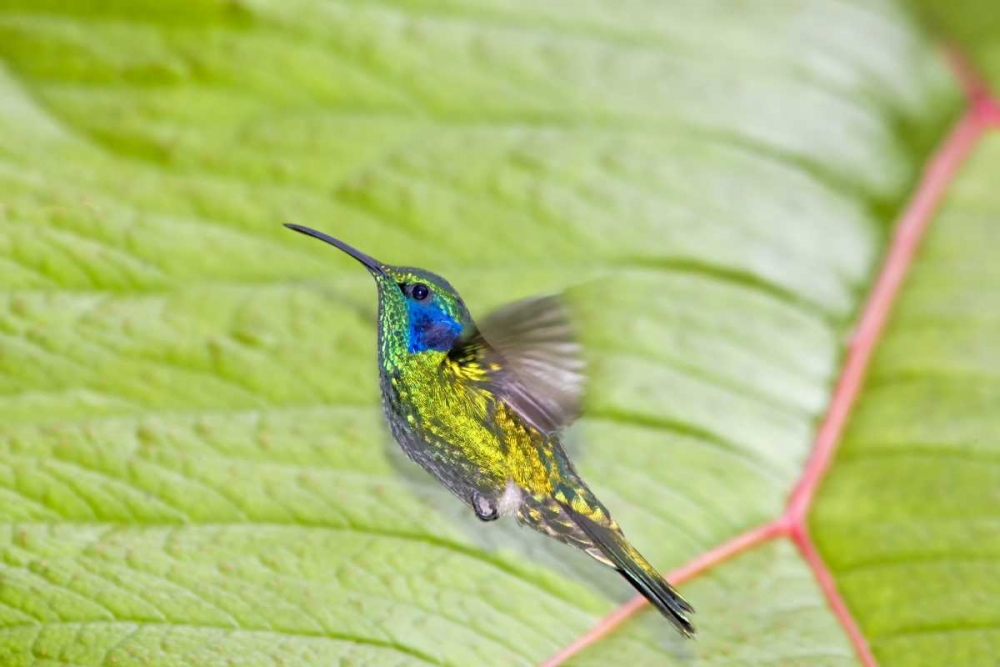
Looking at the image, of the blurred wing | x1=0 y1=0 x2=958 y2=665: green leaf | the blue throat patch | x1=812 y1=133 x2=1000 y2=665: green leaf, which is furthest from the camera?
x1=812 y1=133 x2=1000 y2=665: green leaf

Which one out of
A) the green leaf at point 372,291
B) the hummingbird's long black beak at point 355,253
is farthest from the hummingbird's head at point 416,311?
the green leaf at point 372,291

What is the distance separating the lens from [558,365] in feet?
3.53

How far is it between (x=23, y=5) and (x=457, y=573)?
1.61m

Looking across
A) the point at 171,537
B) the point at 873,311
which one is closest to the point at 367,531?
the point at 171,537

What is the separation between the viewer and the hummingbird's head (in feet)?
3.78

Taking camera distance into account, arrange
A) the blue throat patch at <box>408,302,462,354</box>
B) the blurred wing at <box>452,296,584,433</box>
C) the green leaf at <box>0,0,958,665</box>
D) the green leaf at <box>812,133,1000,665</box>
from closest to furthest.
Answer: the blurred wing at <box>452,296,584,433</box>
the blue throat patch at <box>408,302,462,354</box>
the green leaf at <box>0,0,958,665</box>
the green leaf at <box>812,133,1000,665</box>

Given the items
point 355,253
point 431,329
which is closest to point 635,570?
point 431,329

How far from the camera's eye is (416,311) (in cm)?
116

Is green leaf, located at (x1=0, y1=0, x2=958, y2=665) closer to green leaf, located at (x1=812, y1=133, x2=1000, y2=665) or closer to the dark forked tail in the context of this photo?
green leaf, located at (x1=812, y1=133, x2=1000, y2=665)

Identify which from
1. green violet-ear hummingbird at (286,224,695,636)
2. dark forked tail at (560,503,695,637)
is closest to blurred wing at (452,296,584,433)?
green violet-ear hummingbird at (286,224,695,636)

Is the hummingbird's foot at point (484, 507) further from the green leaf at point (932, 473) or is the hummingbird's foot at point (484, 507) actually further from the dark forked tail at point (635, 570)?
the green leaf at point (932, 473)

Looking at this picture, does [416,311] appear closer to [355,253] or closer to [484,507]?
[355,253]

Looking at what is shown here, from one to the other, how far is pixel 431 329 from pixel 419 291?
1.8 inches

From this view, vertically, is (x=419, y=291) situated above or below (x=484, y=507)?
above
